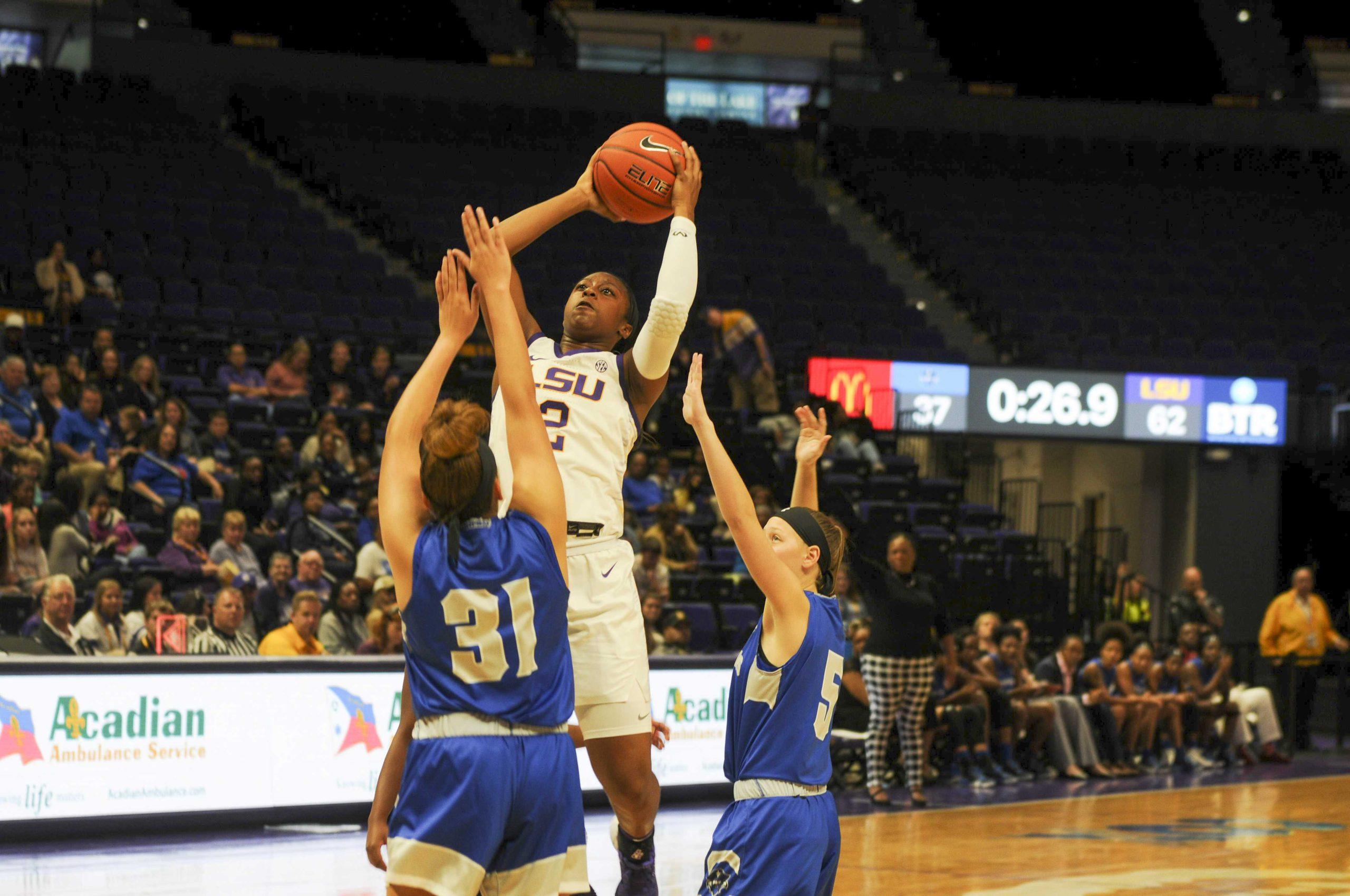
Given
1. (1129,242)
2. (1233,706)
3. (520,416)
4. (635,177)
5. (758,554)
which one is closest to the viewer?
(520,416)

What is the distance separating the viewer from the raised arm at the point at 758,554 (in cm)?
382

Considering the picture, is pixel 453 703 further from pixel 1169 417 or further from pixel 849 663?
pixel 1169 417

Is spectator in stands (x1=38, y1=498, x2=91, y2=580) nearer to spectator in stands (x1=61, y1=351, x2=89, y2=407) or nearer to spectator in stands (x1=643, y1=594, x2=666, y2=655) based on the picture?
spectator in stands (x1=61, y1=351, x2=89, y2=407)

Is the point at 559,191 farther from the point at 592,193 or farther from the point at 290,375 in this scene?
the point at 592,193

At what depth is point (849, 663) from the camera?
1065 centimetres

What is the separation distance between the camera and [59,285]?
42.2 ft

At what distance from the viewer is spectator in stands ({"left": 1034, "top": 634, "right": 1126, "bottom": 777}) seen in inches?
468

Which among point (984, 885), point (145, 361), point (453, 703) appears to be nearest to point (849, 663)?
point (984, 885)

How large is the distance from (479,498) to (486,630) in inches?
10.4

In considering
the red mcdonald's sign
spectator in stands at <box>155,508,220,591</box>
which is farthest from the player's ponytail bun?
the red mcdonald's sign

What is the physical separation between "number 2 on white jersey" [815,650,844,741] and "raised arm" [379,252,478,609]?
125cm

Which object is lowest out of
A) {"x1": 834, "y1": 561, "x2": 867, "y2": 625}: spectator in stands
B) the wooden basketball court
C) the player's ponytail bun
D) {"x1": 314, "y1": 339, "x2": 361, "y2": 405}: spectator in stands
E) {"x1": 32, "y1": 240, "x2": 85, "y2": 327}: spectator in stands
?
the wooden basketball court

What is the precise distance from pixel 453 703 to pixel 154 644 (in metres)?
5.81

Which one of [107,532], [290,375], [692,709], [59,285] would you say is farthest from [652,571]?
[59,285]
